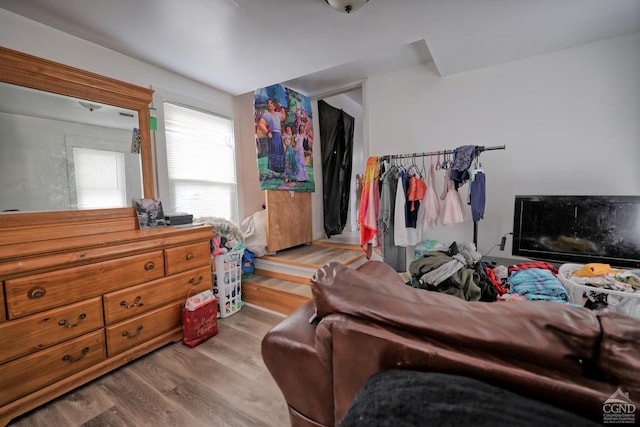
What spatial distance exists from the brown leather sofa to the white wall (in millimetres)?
2270

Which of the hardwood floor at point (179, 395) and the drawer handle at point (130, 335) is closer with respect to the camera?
the hardwood floor at point (179, 395)

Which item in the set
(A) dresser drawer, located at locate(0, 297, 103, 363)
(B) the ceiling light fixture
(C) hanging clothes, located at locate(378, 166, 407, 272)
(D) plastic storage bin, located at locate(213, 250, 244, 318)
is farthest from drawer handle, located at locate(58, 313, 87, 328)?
(B) the ceiling light fixture

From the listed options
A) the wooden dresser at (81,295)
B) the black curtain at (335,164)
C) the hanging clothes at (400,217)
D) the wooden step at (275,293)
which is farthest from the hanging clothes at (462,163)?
the wooden dresser at (81,295)

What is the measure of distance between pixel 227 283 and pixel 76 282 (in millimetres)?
1104

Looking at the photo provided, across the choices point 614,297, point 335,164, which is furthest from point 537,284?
point 335,164

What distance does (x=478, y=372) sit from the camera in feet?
1.74

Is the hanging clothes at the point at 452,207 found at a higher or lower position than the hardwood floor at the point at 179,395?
higher

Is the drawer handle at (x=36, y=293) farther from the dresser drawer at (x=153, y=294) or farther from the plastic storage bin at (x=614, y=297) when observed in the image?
the plastic storage bin at (x=614, y=297)

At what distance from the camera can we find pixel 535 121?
2.25m

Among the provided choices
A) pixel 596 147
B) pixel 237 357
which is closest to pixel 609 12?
pixel 596 147

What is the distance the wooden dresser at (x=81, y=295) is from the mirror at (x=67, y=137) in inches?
6.0

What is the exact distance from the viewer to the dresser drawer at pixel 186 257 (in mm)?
1891

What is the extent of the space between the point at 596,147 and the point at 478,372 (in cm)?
265

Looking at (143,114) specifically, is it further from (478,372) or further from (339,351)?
(478,372)
